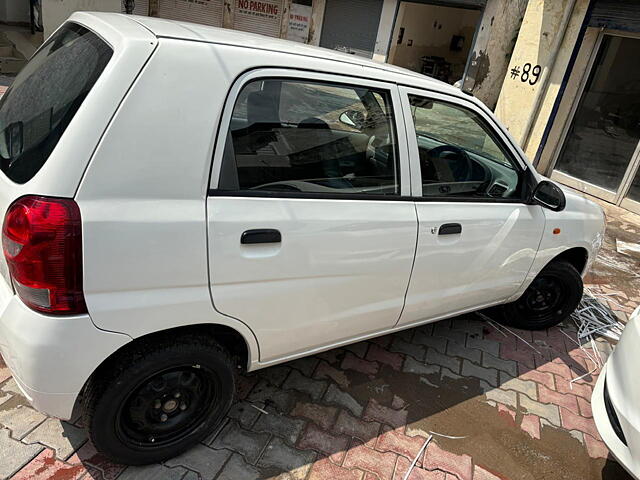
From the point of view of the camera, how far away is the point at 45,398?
179 cm

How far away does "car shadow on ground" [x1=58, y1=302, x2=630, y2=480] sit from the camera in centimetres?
236

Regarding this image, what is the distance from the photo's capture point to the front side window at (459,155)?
264 centimetres

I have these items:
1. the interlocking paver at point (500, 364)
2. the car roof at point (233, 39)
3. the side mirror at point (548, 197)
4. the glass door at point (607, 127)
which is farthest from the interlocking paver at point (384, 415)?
the glass door at point (607, 127)

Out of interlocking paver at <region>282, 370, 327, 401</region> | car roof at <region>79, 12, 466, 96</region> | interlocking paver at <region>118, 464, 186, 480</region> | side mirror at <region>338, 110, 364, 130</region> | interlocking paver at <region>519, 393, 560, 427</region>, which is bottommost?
interlocking paver at <region>118, 464, 186, 480</region>

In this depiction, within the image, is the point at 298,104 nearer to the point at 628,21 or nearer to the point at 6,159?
the point at 6,159

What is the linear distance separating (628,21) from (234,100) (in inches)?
290

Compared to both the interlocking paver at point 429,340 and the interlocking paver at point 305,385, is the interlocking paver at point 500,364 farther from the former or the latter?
the interlocking paver at point 305,385

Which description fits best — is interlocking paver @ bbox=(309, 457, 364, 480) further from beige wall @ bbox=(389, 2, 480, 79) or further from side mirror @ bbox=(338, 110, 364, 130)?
beige wall @ bbox=(389, 2, 480, 79)

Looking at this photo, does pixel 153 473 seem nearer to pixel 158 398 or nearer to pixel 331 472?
pixel 158 398

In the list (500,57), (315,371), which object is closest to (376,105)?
(315,371)

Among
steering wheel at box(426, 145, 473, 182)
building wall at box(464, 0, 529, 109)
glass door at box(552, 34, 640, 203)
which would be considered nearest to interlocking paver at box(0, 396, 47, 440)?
steering wheel at box(426, 145, 473, 182)

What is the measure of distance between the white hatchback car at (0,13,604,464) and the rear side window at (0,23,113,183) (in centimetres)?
1

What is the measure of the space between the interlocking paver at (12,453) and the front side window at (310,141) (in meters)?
1.51

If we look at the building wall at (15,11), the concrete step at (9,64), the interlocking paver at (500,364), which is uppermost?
the building wall at (15,11)
